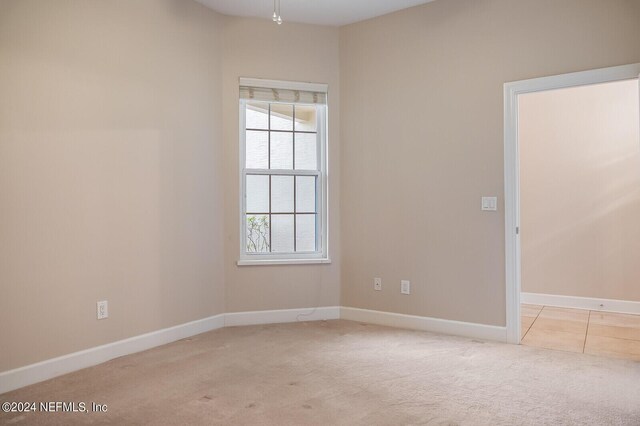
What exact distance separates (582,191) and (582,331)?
174 cm

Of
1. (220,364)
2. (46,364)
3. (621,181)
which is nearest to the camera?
(46,364)

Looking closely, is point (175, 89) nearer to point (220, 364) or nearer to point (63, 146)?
point (63, 146)

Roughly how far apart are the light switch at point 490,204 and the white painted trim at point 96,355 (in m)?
2.53

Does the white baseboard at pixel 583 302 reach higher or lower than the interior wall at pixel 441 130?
lower

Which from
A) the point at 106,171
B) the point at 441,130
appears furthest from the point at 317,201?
the point at 106,171

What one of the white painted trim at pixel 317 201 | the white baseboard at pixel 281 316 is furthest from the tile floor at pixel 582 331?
the white painted trim at pixel 317 201

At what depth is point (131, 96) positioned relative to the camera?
3604 millimetres

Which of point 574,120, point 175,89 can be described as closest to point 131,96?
point 175,89

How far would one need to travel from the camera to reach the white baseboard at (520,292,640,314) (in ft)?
16.3

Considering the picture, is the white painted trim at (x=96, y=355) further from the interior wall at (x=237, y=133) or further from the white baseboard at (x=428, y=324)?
the white baseboard at (x=428, y=324)

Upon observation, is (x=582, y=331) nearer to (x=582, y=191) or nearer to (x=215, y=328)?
(x=582, y=191)

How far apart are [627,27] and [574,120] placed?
6.77ft

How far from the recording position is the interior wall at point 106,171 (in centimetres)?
290

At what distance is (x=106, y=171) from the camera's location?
3.41 m
